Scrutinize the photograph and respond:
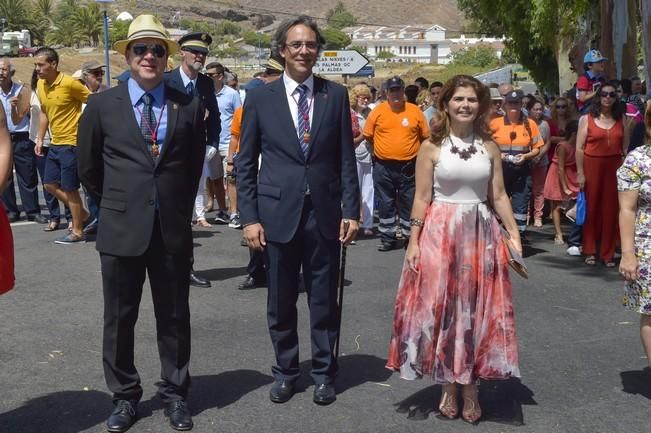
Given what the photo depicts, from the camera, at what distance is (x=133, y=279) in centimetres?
518

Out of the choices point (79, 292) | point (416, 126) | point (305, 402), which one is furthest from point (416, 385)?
point (416, 126)

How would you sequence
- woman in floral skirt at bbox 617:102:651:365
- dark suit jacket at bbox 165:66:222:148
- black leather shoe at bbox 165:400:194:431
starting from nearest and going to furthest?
black leather shoe at bbox 165:400:194:431 < woman in floral skirt at bbox 617:102:651:365 < dark suit jacket at bbox 165:66:222:148

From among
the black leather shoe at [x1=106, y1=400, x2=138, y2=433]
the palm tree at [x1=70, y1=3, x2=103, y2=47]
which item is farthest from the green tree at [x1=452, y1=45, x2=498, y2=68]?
the black leather shoe at [x1=106, y1=400, x2=138, y2=433]

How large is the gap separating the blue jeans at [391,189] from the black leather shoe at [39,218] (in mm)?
4670

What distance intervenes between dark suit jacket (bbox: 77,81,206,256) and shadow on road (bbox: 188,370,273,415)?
0.99 meters

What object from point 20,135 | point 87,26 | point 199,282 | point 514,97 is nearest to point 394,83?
point 514,97

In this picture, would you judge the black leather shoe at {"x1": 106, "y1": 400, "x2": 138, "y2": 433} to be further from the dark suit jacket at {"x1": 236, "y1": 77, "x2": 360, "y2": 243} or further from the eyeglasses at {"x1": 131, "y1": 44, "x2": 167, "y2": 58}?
the eyeglasses at {"x1": 131, "y1": 44, "x2": 167, "y2": 58}

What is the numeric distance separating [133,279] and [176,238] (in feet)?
1.06

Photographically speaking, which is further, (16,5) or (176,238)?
(16,5)

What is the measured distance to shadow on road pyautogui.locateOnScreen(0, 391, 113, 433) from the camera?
5.20 meters

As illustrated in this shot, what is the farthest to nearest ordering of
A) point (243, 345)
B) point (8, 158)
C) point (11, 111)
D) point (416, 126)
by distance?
1. point (11, 111)
2. point (416, 126)
3. point (243, 345)
4. point (8, 158)

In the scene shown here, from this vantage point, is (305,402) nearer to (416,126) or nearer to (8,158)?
(8,158)

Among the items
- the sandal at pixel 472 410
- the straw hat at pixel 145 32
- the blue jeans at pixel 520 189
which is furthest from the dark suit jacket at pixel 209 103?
the sandal at pixel 472 410

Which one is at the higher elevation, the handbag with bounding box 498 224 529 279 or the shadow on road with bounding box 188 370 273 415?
the handbag with bounding box 498 224 529 279
